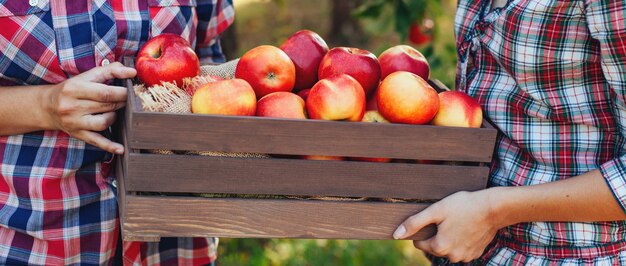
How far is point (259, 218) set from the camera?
5.06ft

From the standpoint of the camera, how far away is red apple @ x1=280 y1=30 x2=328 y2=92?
1.77 meters

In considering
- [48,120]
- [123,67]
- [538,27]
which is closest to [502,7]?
[538,27]

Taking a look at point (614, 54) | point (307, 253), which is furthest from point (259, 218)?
point (307, 253)

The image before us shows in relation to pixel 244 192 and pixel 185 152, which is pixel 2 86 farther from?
pixel 244 192

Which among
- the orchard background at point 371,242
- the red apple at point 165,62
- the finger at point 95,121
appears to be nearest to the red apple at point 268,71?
the red apple at point 165,62

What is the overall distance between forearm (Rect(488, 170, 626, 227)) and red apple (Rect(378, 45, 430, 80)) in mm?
371

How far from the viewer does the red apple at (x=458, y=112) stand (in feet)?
5.14

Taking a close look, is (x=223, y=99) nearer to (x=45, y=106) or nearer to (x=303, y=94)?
(x=303, y=94)

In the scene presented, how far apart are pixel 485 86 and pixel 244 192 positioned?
692mm

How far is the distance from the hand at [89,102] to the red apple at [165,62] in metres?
0.04

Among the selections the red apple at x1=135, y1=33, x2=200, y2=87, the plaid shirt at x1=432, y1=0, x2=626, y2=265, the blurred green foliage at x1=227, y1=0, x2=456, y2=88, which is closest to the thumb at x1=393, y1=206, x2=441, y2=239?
the plaid shirt at x1=432, y1=0, x2=626, y2=265

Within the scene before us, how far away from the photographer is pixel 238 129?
1434mm

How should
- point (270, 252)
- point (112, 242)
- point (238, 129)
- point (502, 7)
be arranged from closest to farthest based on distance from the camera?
1. point (238, 129)
2. point (502, 7)
3. point (112, 242)
4. point (270, 252)

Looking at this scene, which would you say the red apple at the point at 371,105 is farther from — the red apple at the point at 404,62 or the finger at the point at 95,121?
the finger at the point at 95,121
